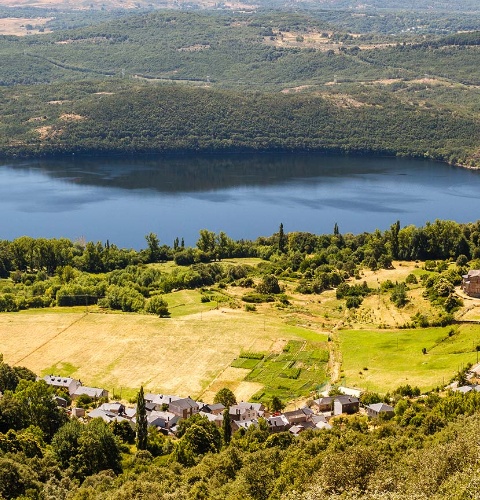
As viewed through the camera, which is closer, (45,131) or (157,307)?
(157,307)

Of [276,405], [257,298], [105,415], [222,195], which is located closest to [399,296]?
[257,298]

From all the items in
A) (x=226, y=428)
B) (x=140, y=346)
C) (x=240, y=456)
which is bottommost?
(x=140, y=346)

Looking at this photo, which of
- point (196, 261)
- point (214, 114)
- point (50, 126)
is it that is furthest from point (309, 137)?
point (196, 261)

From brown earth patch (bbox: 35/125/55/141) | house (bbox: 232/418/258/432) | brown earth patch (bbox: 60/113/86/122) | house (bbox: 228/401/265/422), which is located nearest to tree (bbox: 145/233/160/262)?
house (bbox: 228/401/265/422)

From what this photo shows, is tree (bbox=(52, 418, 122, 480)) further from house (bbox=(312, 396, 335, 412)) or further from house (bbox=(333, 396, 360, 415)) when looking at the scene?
house (bbox=(333, 396, 360, 415))

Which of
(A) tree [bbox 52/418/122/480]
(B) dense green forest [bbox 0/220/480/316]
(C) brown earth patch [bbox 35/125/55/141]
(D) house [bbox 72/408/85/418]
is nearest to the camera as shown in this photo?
(A) tree [bbox 52/418/122/480]

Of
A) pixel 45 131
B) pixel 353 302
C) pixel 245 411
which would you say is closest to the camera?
pixel 245 411

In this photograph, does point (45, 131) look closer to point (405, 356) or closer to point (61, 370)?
point (61, 370)
